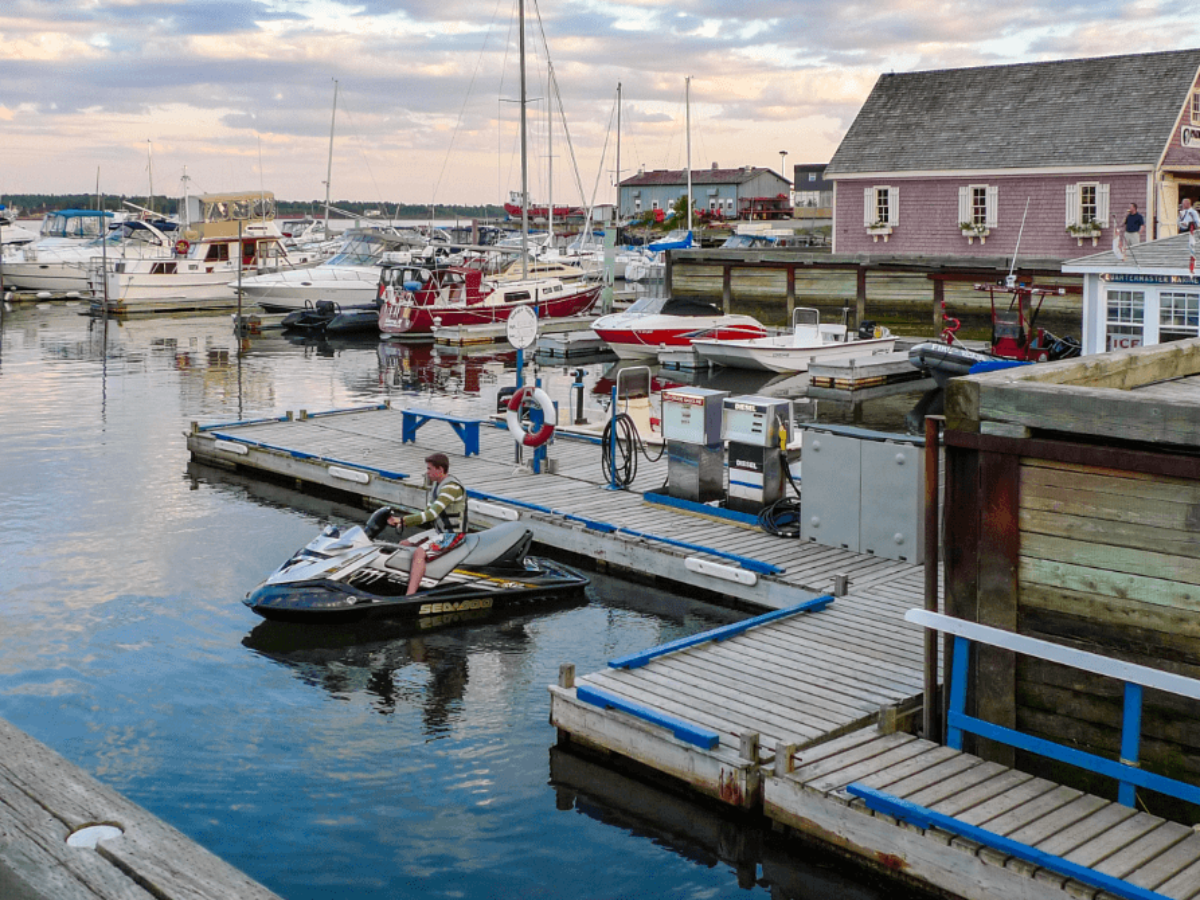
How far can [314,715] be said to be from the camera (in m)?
10.3

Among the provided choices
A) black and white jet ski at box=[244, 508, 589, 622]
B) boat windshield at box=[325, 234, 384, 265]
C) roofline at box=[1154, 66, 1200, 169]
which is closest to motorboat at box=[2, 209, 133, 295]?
boat windshield at box=[325, 234, 384, 265]

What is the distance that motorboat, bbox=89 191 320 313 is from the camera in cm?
5216

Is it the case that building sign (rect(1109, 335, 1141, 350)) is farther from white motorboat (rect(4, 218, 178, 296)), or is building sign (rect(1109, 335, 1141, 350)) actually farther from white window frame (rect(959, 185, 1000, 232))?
white motorboat (rect(4, 218, 178, 296))

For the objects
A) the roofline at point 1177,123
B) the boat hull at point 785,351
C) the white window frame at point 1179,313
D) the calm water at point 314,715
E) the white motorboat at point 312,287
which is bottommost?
the calm water at point 314,715

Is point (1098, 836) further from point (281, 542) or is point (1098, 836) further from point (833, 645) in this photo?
point (281, 542)

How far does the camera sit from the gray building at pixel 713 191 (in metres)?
107

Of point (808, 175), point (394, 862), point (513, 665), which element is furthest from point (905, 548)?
point (808, 175)

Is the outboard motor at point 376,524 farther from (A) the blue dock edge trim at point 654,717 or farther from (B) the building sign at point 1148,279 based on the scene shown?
(B) the building sign at point 1148,279

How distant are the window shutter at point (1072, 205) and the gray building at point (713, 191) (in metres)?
68.2

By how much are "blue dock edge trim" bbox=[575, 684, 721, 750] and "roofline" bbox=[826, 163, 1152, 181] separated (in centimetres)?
2964

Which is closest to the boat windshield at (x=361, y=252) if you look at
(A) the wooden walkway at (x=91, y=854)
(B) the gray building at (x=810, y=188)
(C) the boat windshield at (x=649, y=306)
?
(C) the boat windshield at (x=649, y=306)

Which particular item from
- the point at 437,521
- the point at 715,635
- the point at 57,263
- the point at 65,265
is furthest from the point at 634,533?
the point at 57,263

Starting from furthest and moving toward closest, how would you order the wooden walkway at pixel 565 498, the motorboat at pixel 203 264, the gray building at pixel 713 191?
the gray building at pixel 713 191
the motorboat at pixel 203 264
the wooden walkway at pixel 565 498

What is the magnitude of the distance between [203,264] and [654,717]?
50320 millimetres
